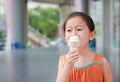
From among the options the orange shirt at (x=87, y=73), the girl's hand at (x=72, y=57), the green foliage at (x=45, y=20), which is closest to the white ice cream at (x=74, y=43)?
the girl's hand at (x=72, y=57)

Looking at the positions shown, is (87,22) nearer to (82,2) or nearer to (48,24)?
(82,2)

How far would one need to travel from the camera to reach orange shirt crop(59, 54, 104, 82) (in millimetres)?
1284

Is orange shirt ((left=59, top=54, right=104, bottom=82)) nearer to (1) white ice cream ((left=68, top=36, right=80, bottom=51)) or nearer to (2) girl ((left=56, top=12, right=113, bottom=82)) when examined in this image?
(2) girl ((left=56, top=12, right=113, bottom=82))

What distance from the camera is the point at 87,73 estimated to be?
50.7 inches

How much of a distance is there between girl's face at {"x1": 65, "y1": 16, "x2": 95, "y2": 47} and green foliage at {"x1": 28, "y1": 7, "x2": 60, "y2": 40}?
35069 millimetres

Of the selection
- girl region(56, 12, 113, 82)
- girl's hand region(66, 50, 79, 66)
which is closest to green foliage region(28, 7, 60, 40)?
girl region(56, 12, 113, 82)

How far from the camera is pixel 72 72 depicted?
1.29 metres

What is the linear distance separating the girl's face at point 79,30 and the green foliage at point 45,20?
3507 cm

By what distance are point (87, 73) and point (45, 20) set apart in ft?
118

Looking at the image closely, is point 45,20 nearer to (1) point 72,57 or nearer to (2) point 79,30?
(2) point 79,30

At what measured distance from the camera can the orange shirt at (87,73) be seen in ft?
4.21

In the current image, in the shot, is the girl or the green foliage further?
the green foliage

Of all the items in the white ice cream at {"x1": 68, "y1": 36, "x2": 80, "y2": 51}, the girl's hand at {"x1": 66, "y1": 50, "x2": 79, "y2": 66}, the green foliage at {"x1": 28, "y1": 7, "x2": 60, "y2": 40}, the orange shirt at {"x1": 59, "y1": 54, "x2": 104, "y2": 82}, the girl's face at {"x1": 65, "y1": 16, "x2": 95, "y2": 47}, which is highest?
the green foliage at {"x1": 28, "y1": 7, "x2": 60, "y2": 40}

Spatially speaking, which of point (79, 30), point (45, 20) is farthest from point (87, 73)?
point (45, 20)
